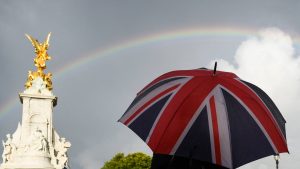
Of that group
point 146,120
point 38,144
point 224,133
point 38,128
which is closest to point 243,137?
point 224,133

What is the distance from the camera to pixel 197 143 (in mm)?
5457

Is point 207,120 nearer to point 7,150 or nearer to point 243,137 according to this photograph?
point 243,137

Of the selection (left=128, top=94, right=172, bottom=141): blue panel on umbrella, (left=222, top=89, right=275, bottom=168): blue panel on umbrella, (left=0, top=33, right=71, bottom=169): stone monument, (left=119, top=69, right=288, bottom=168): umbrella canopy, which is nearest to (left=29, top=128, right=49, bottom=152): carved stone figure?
(left=0, top=33, right=71, bottom=169): stone monument

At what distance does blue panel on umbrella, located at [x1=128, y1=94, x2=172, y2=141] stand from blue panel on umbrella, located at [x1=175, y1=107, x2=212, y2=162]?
1.96ft

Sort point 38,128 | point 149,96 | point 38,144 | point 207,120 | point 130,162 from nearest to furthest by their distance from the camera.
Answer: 1. point 207,120
2. point 149,96
3. point 38,144
4. point 38,128
5. point 130,162

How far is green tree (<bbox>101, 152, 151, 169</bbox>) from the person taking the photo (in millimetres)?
61094

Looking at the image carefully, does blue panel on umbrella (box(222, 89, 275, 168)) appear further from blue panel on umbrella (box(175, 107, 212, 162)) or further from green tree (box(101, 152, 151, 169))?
green tree (box(101, 152, 151, 169))

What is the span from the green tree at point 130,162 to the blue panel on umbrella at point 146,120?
55.3 metres

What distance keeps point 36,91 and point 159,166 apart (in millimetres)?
41307

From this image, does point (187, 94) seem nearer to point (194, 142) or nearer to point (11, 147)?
point (194, 142)

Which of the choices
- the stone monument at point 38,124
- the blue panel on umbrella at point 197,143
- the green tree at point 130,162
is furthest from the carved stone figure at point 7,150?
the blue panel on umbrella at point 197,143

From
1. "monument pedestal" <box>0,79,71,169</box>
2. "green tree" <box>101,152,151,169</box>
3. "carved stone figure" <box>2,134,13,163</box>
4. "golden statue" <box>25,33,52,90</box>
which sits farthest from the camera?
"green tree" <box>101,152,151,169</box>

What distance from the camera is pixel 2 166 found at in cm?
4000

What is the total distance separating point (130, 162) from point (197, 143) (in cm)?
5664
